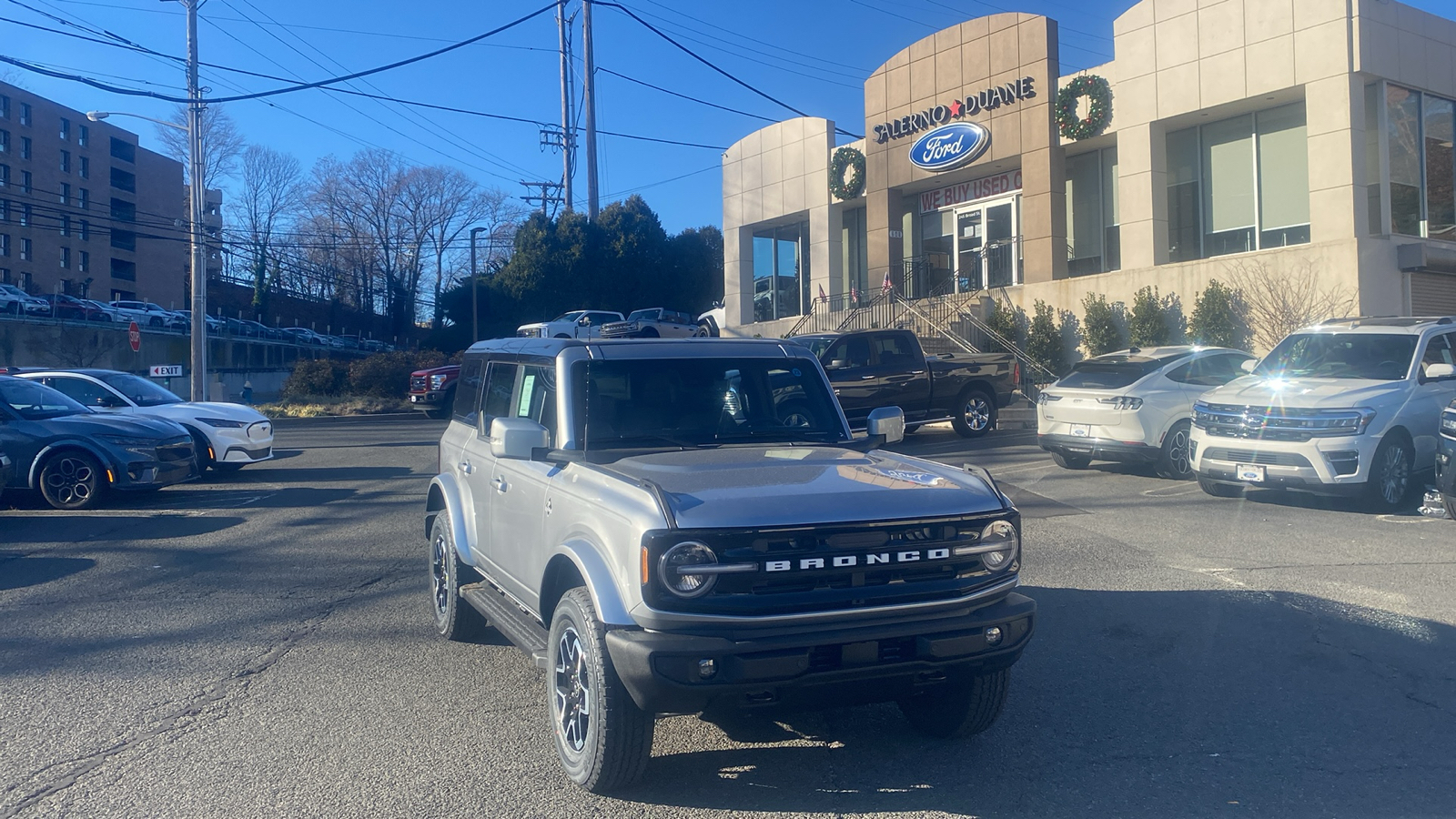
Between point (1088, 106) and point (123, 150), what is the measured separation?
8003cm

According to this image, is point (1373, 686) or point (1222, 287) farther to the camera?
point (1222, 287)

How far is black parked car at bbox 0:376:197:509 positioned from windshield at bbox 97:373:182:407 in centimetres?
299

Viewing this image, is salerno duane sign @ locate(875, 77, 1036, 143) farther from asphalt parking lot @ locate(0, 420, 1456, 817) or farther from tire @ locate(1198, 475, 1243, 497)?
asphalt parking lot @ locate(0, 420, 1456, 817)

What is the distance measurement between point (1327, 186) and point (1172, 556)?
53.0 ft

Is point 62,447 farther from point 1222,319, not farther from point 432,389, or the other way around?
point 1222,319

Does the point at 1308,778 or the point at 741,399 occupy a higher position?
the point at 741,399

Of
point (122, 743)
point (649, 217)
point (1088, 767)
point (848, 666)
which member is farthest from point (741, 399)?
point (649, 217)

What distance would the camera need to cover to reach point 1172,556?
27.9ft

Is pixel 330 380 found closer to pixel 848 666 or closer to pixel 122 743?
pixel 122 743

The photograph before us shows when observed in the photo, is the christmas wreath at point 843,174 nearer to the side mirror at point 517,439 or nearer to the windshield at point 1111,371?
the windshield at point 1111,371

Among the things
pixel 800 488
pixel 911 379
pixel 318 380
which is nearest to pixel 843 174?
pixel 911 379

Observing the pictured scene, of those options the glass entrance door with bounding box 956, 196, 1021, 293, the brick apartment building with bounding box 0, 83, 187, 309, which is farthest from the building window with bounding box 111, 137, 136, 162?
the glass entrance door with bounding box 956, 196, 1021, 293

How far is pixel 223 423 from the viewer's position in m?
15.0

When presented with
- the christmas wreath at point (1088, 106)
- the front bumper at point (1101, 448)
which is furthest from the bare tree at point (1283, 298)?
the front bumper at point (1101, 448)
